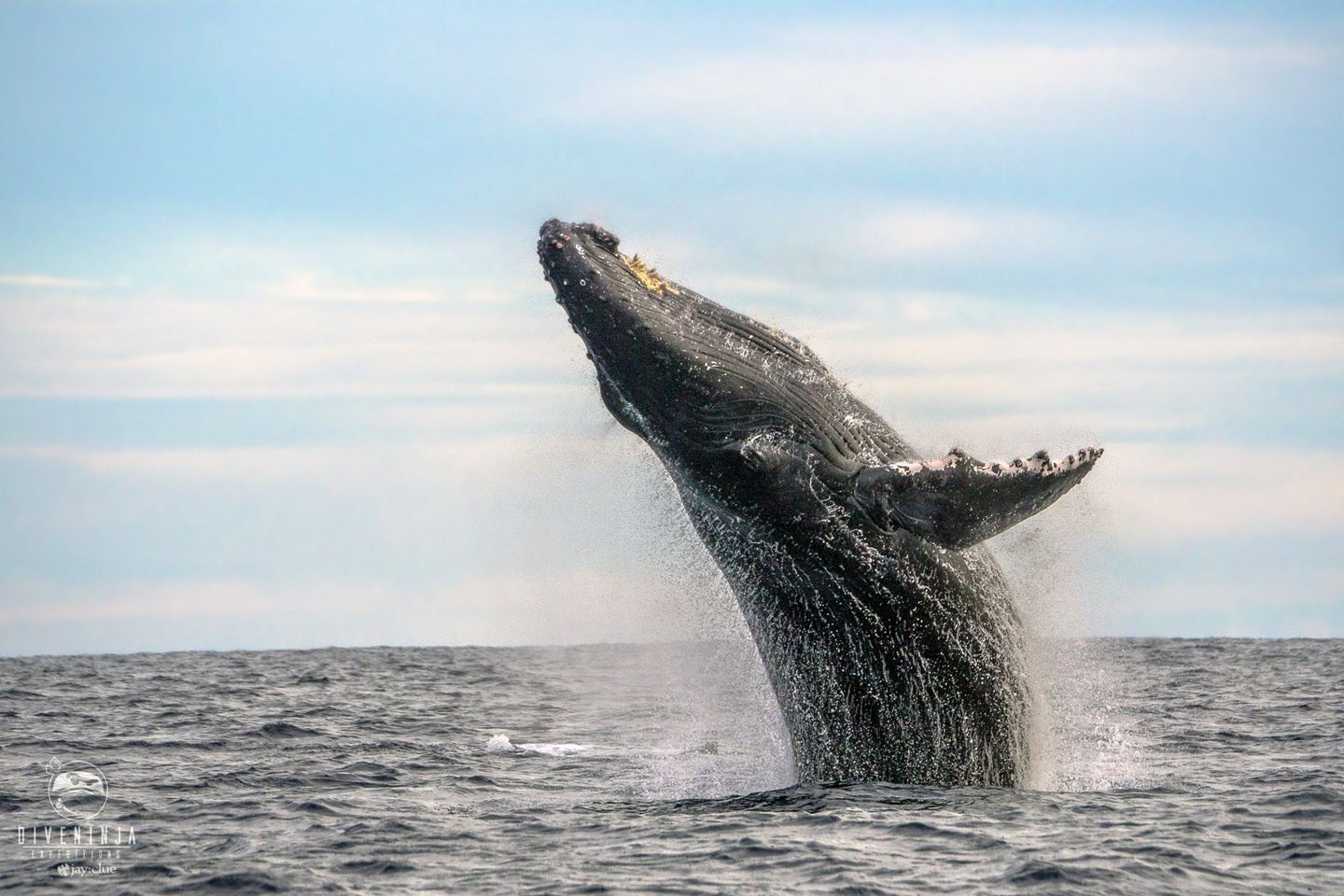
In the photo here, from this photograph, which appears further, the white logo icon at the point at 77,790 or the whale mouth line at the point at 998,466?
the white logo icon at the point at 77,790

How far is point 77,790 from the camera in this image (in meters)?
15.7

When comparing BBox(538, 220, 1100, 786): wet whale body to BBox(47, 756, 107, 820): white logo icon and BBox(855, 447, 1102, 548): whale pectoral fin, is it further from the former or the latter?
BBox(47, 756, 107, 820): white logo icon

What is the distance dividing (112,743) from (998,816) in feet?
47.4

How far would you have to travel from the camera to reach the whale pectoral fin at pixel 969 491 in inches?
387

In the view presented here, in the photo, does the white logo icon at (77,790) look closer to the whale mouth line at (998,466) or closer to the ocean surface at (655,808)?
the ocean surface at (655,808)

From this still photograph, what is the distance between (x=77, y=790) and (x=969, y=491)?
10674 mm

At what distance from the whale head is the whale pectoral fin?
1260 millimetres

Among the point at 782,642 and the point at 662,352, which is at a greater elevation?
the point at 662,352

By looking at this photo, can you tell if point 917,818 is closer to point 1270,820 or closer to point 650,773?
point 1270,820

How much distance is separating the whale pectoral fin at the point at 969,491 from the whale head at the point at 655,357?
1260 mm

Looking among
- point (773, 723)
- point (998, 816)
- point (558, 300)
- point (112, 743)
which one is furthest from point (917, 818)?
point (112, 743)

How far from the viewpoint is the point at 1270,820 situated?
12000 mm

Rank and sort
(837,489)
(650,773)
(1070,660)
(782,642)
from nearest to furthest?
(837,489) < (782,642) < (1070,660) < (650,773)

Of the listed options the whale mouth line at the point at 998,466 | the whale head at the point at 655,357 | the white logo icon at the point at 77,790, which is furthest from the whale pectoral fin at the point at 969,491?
the white logo icon at the point at 77,790
